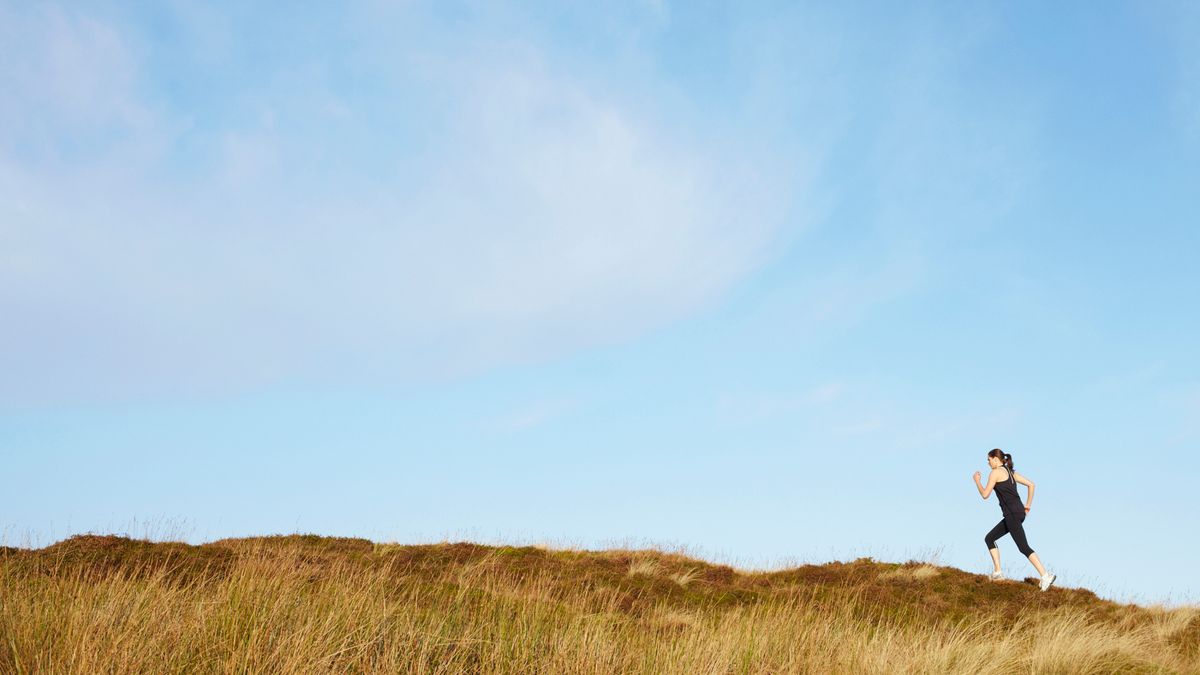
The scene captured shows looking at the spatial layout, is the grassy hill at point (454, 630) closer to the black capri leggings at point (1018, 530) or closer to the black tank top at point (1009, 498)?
the black capri leggings at point (1018, 530)

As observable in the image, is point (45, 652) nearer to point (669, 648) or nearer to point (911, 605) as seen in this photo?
point (669, 648)

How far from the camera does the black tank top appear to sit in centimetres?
1557

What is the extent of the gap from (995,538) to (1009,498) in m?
1.25

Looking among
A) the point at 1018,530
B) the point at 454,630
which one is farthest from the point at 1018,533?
the point at 454,630

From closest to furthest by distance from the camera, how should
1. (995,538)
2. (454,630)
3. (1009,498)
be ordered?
(454,630)
(1009,498)
(995,538)

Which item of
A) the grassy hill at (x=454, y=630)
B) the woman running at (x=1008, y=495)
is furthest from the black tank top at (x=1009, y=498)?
the grassy hill at (x=454, y=630)

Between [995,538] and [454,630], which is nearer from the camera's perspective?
[454,630]

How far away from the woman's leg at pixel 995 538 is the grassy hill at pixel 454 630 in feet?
3.11

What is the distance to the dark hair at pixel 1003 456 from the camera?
52.2 feet

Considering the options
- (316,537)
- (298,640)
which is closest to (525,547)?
(316,537)

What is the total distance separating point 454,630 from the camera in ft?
26.8

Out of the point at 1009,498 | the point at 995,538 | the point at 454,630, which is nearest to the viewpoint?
the point at 454,630

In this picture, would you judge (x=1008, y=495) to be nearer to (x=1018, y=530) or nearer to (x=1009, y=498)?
(x=1009, y=498)

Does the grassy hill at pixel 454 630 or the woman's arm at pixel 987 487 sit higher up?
the woman's arm at pixel 987 487
